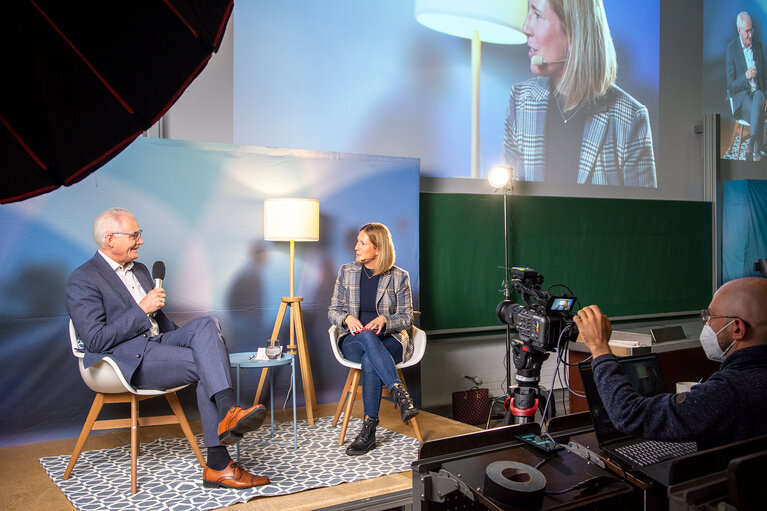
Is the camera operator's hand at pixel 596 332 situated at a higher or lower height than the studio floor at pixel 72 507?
higher

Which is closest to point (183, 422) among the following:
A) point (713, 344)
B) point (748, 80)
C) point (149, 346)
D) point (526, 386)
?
point (149, 346)

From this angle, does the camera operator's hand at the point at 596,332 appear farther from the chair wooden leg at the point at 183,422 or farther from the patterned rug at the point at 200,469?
the chair wooden leg at the point at 183,422

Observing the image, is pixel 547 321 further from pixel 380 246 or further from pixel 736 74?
pixel 736 74

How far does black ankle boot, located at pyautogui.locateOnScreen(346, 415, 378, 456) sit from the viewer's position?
3094 mm

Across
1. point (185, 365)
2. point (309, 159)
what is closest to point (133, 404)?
point (185, 365)

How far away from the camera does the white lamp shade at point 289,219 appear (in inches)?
144

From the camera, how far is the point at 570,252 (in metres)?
5.34

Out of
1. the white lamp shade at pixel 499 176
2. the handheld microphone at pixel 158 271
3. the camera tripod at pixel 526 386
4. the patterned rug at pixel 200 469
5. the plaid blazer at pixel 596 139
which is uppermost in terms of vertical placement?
the plaid blazer at pixel 596 139

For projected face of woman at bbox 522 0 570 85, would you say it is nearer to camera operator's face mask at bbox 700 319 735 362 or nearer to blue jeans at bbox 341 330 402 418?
blue jeans at bbox 341 330 402 418

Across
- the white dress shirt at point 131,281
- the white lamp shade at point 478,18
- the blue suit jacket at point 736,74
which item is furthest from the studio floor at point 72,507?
the blue suit jacket at point 736,74

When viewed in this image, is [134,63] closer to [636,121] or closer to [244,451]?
[244,451]

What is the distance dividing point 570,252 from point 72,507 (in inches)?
167

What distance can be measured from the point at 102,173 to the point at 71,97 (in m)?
2.99

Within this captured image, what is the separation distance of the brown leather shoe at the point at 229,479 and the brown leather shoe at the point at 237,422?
0.13 metres
